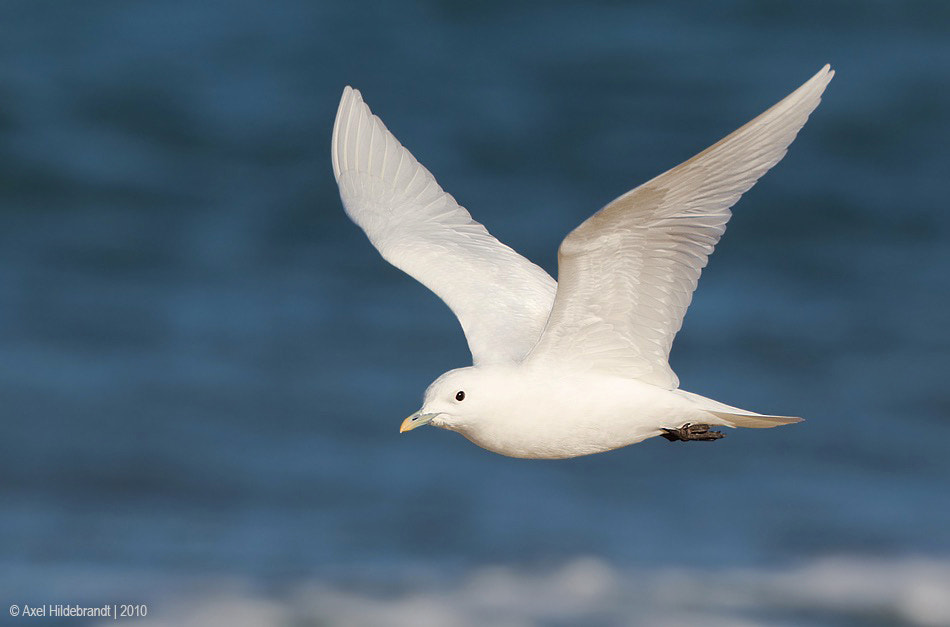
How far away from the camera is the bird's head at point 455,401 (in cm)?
743

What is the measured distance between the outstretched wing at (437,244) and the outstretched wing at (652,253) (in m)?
0.61

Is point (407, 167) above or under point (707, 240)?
above

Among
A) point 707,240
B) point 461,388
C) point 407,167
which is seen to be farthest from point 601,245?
point 407,167

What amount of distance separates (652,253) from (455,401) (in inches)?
47.3

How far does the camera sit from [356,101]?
9.99 metres

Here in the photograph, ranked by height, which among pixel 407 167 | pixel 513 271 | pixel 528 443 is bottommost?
pixel 528 443

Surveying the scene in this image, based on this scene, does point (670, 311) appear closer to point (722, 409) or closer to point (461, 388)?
point (722, 409)

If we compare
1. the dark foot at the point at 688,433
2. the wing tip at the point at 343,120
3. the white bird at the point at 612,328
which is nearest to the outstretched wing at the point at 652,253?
the white bird at the point at 612,328

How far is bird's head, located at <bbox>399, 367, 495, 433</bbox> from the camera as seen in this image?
7.43m

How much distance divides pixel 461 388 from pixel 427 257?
6.34ft

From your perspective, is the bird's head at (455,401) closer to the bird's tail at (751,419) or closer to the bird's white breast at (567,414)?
the bird's white breast at (567,414)

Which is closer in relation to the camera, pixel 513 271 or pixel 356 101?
pixel 513 271

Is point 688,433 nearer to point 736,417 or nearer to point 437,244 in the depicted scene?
point 736,417

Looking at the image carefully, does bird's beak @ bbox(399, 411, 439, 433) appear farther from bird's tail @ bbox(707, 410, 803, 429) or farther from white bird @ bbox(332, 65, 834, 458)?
bird's tail @ bbox(707, 410, 803, 429)
